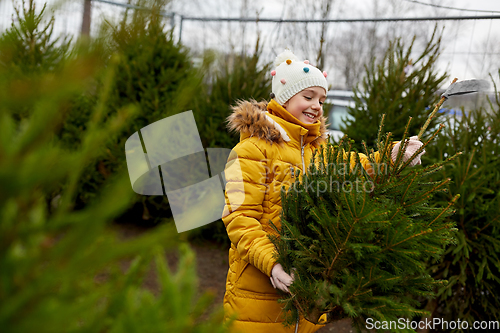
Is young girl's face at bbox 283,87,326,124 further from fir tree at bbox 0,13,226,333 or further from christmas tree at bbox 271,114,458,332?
fir tree at bbox 0,13,226,333

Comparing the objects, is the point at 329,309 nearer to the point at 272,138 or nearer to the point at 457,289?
the point at 272,138

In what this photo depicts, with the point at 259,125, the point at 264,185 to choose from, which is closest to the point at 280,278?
the point at 264,185

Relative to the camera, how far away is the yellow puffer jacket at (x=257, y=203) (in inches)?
78.3

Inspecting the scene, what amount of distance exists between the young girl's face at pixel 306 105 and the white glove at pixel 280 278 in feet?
3.26

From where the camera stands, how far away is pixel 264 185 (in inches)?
84.2

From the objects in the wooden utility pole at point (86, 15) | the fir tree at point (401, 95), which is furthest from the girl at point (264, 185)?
the fir tree at point (401, 95)

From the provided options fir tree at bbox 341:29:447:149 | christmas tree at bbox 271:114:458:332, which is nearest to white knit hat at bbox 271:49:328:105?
christmas tree at bbox 271:114:458:332

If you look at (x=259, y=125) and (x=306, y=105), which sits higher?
(x=306, y=105)

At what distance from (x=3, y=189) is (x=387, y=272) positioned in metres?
1.47

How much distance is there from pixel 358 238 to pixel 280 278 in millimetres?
493

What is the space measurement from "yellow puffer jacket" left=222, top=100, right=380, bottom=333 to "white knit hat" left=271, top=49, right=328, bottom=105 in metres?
0.19

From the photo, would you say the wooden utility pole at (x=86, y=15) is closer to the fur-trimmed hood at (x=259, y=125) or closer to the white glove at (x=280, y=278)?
the white glove at (x=280, y=278)

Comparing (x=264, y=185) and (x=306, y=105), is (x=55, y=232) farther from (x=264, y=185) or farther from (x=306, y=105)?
(x=306, y=105)

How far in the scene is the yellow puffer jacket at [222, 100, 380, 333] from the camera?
78.3 inches
